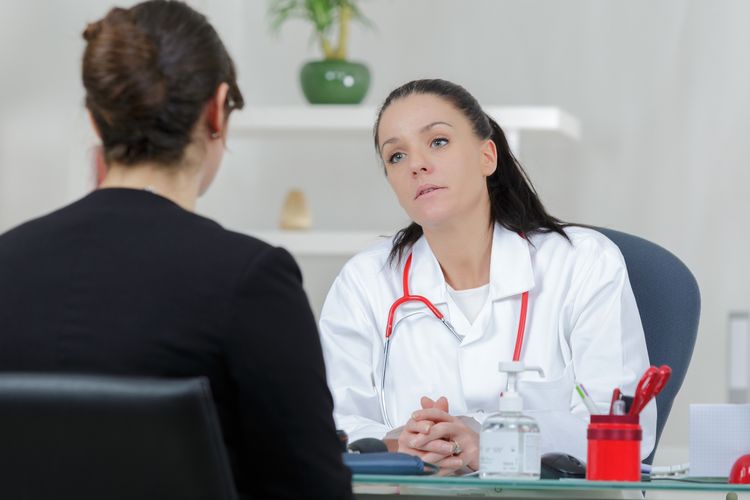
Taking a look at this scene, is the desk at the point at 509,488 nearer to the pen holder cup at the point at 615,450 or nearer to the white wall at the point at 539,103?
the pen holder cup at the point at 615,450

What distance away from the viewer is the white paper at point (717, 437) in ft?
5.48

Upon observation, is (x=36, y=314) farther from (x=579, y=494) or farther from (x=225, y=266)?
(x=579, y=494)

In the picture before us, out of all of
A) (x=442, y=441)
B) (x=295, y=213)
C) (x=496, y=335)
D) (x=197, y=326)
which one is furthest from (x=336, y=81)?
(x=197, y=326)

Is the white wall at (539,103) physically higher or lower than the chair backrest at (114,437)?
higher

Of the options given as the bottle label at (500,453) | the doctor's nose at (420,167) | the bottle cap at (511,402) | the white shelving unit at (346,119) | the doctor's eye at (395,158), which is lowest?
the bottle label at (500,453)

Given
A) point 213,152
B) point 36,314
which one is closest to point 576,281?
point 213,152

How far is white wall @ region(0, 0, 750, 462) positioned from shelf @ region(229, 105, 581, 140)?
0.88ft

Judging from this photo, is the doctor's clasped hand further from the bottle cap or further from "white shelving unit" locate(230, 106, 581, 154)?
"white shelving unit" locate(230, 106, 581, 154)

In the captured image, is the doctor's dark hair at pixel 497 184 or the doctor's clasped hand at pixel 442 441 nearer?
the doctor's clasped hand at pixel 442 441

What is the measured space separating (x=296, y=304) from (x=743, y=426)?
2.80 feet

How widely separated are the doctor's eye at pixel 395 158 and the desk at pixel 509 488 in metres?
0.94

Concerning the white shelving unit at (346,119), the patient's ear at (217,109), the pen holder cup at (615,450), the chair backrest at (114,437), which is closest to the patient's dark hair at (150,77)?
the patient's ear at (217,109)

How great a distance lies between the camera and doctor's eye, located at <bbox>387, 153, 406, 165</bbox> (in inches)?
94.0

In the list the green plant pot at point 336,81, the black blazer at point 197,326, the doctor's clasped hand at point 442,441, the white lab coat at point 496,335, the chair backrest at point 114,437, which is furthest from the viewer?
the green plant pot at point 336,81
